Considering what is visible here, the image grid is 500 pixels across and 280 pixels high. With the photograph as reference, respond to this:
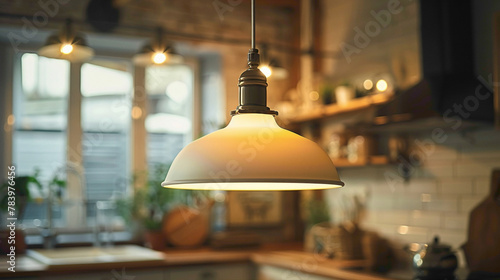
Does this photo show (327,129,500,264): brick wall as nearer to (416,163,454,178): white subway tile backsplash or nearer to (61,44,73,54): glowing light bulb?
(416,163,454,178): white subway tile backsplash

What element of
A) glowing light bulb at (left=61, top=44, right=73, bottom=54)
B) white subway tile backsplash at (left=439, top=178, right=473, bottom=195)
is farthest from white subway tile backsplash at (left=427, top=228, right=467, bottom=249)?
glowing light bulb at (left=61, top=44, right=73, bottom=54)

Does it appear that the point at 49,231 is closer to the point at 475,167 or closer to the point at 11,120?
the point at 11,120

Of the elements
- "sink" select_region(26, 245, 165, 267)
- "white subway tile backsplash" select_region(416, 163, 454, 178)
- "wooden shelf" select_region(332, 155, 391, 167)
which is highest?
"wooden shelf" select_region(332, 155, 391, 167)

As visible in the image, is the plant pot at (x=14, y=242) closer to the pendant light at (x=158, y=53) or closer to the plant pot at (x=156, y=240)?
the plant pot at (x=156, y=240)

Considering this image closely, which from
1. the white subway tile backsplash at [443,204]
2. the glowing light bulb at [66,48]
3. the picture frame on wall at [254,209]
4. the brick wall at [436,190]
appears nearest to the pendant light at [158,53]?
the glowing light bulb at [66,48]

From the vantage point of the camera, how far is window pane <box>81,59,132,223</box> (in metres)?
4.61

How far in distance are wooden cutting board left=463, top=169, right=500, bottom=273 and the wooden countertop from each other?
47cm

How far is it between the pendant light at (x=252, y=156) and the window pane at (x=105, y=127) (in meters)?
3.48

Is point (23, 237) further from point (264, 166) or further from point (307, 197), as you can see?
point (264, 166)

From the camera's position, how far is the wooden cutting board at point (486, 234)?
118 inches

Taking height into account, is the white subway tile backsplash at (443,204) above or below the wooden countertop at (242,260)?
above

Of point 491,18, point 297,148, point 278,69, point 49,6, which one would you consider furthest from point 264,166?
point 49,6

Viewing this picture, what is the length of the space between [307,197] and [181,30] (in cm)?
169

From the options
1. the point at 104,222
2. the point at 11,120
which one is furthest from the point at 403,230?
the point at 11,120
